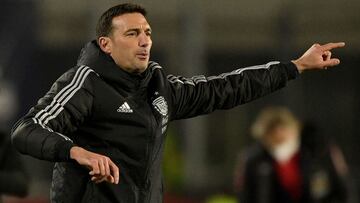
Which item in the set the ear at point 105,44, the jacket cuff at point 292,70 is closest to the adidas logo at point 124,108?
the ear at point 105,44

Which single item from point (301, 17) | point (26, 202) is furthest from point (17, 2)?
point (301, 17)

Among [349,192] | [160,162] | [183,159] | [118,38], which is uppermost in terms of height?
[118,38]

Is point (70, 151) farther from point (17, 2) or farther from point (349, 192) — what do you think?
point (17, 2)

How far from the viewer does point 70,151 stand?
4.85m

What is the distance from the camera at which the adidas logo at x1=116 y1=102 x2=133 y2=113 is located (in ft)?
17.4

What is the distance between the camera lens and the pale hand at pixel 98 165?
15.3 feet

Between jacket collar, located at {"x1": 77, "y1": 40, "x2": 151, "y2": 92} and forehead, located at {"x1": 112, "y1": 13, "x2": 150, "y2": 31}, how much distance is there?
0.14 metres

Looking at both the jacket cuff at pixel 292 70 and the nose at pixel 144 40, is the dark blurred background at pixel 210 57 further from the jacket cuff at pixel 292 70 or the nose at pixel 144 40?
the nose at pixel 144 40

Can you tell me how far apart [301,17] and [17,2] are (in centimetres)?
594

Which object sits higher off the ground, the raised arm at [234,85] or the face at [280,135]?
the raised arm at [234,85]

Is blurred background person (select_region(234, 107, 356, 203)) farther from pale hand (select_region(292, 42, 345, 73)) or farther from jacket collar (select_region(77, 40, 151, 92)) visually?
jacket collar (select_region(77, 40, 151, 92))

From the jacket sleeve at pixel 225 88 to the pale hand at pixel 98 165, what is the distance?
0.95 m

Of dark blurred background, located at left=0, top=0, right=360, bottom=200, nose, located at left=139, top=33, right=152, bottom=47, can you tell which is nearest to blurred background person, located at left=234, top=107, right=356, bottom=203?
dark blurred background, located at left=0, top=0, right=360, bottom=200

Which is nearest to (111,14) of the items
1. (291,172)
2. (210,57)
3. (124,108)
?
(124,108)
